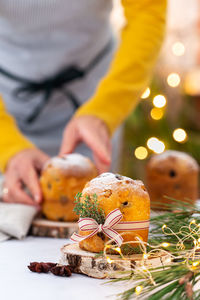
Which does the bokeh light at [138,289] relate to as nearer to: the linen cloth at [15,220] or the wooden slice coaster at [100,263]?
the wooden slice coaster at [100,263]

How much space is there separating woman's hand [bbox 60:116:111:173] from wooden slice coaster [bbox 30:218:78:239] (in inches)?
8.8

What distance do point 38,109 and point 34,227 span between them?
59cm

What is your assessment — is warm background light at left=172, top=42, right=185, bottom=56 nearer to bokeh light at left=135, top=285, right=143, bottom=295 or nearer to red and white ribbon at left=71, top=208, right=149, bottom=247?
red and white ribbon at left=71, top=208, right=149, bottom=247

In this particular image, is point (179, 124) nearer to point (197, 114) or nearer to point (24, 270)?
point (197, 114)

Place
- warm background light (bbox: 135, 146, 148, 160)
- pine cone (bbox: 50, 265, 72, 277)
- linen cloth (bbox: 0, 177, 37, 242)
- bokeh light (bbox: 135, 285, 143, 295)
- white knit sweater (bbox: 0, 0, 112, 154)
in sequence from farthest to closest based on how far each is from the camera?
warm background light (bbox: 135, 146, 148, 160), white knit sweater (bbox: 0, 0, 112, 154), linen cloth (bbox: 0, 177, 37, 242), pine cone (bbox: 50, 265, 72, 277), bokeh light (bbox: 135, 285, 143, 295)

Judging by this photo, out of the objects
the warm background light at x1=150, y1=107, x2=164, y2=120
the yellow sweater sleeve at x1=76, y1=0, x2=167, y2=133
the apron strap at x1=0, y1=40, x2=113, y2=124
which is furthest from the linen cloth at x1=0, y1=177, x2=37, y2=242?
the warm background light at x1=150, y1=107, x2=164, y2=120

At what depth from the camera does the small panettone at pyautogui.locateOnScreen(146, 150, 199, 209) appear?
1.23 m

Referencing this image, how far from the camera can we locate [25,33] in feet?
4.72

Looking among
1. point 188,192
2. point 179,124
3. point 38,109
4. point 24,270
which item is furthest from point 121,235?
point 179,124

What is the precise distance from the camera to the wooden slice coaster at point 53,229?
0.98 m

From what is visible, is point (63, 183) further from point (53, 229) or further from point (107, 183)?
point (107, 183)

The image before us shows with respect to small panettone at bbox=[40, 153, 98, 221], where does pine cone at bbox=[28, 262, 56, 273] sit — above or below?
below

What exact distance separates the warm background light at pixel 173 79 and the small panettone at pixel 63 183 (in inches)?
94.4

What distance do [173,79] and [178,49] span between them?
0.82 feet
